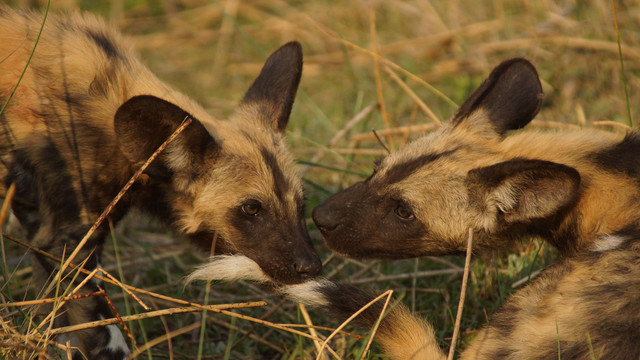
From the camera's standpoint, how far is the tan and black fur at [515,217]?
8.45 ft

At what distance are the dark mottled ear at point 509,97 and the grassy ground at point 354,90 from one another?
592mm

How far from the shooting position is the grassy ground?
375 cm

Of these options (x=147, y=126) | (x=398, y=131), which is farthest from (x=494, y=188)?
(x=398, y=131)

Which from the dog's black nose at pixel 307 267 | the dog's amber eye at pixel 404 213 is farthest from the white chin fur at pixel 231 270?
the dog's amber eye at pixel 404 213

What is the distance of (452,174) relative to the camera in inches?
126

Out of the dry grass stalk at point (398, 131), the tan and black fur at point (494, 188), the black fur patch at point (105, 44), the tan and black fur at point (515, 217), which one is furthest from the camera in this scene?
the dry grass stalk at point (398, 131)

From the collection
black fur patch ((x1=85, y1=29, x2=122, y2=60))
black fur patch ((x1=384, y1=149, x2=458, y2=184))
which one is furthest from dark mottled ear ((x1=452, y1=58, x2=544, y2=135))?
black fur patch ((x1=85, y1=29, x2=122, y2=60))

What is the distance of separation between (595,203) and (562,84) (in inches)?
126

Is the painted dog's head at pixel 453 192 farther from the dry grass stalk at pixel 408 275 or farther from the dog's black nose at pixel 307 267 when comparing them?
the dry grass stalk at pixel 408 275

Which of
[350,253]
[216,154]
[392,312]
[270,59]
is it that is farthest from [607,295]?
[270,59]

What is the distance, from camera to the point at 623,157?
304cm

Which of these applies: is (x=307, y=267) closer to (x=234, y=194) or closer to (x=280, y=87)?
(x=234, y=194)

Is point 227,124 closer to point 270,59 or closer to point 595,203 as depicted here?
point 270,59

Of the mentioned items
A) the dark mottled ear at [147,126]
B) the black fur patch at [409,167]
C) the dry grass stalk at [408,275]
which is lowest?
the dry grass stalk at [408,275]
